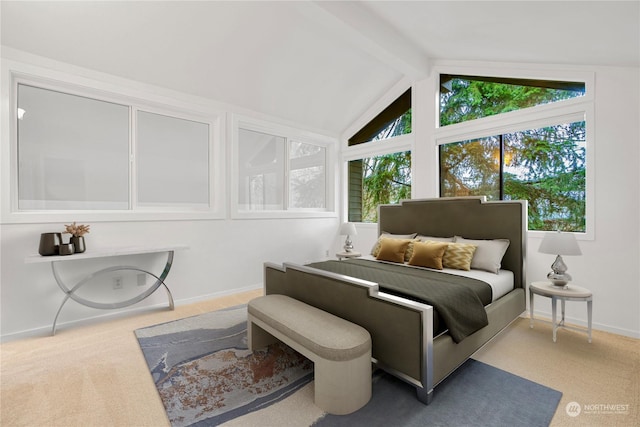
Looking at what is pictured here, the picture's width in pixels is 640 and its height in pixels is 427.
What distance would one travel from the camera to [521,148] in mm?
3523

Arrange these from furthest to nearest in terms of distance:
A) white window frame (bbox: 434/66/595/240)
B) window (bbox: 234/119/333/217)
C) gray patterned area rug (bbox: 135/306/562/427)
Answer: window (bbox: 234/119/333/217), white window frame (bbox: 434/66/595/240), gray patterned area rug (bbox: 135/306/562/427)

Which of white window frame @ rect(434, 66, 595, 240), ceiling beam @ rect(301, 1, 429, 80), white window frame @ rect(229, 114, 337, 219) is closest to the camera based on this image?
ceiling beam @ rect(301, 1, 429, 80)

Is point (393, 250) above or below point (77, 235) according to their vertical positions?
below

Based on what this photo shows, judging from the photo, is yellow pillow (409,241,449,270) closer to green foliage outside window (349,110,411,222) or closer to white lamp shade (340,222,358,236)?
white lamp shade (340,222,358,236)

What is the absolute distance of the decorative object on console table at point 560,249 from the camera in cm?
259

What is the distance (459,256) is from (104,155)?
4.03m

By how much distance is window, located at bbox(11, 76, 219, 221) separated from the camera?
288cm

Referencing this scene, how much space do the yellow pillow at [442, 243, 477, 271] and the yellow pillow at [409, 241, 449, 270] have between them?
0.21ft

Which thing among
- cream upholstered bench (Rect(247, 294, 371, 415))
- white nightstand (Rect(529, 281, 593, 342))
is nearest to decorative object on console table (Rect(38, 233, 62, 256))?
cream upholstered bench (Rect(247, 294, 371, 415))

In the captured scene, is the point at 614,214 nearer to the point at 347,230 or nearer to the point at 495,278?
the point at 495,278

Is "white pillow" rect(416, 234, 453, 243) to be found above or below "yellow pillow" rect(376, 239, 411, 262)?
above

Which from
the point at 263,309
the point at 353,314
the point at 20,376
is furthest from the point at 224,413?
the point at 20,376

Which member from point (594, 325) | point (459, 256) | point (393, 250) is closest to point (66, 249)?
point (393, 250)

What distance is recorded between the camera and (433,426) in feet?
5.23
